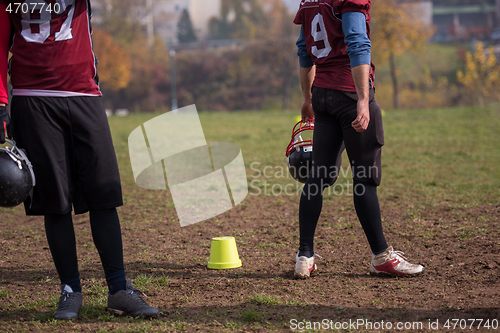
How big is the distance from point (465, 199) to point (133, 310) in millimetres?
4557

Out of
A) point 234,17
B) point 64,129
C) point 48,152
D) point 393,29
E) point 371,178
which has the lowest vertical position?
point 371,178

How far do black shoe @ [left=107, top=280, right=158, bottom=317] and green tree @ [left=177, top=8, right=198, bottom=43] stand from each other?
76.6 m

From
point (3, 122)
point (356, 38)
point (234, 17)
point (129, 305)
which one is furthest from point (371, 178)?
point (234, 17)

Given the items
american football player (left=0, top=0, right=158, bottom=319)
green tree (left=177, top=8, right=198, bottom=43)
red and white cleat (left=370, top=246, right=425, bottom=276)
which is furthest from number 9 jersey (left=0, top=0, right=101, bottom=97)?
green tree (left=177, top=8, right=198, bottom=43)

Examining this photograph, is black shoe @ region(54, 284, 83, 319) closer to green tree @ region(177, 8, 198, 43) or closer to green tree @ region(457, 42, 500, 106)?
green tree @ region(457, 42, 500, 106)

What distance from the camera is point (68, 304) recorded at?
283cm

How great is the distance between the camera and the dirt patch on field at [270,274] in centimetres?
274

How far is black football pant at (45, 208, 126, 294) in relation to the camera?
112 inches

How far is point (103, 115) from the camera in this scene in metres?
2.88

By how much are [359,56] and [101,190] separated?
1766 millimetres

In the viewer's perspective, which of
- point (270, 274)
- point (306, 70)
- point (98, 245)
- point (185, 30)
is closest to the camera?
point (98, 245)

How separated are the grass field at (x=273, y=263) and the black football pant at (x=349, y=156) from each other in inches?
14.9

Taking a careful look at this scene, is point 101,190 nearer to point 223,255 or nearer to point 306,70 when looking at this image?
point 223,255

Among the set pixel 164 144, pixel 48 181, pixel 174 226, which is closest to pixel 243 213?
pixel 174 226
